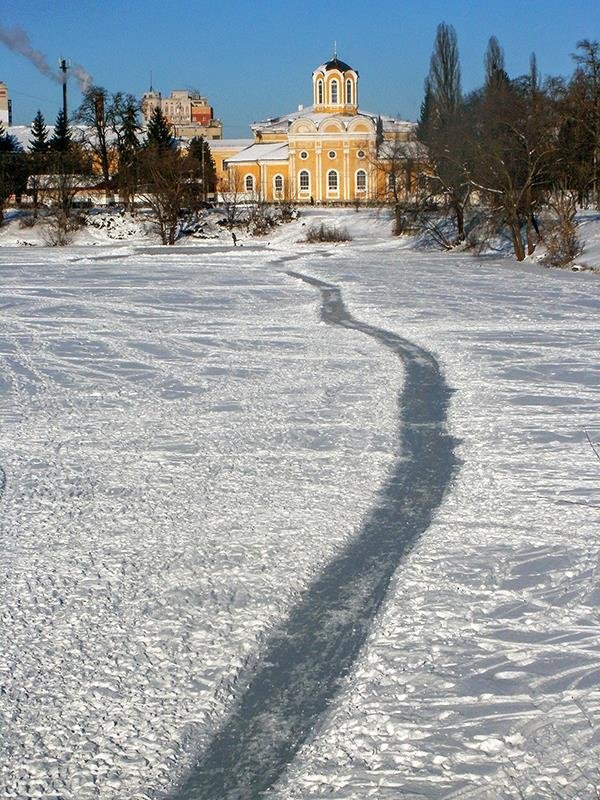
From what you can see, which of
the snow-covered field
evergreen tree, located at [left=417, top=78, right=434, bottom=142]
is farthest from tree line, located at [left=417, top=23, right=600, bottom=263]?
the snow-covered field

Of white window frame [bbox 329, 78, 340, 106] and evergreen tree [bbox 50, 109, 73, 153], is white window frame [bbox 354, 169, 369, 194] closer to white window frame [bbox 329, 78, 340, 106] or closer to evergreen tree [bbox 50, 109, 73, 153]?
white window frame [bbox 329, 78, 340, 106]

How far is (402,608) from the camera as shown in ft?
17.1

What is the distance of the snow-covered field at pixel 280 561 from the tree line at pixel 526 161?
21563 mm

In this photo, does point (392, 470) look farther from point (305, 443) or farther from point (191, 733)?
point (191, 733)

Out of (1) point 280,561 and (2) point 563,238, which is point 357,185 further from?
(1) point 280,561

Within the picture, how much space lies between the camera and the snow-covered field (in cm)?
389

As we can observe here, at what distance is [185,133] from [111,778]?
411ft

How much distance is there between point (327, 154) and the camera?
6912cm

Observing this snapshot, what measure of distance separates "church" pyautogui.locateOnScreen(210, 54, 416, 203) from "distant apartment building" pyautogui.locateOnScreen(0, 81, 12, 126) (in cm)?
3752

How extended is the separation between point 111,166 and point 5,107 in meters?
38.5

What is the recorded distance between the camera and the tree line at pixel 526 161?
34.5 meters

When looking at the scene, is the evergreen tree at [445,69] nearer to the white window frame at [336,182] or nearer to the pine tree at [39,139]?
the white window frame at [336,182]

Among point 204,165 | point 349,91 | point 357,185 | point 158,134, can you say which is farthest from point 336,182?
point 158,134

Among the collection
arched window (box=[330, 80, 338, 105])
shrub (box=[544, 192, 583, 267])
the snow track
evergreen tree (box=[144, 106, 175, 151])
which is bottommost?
the snow track
